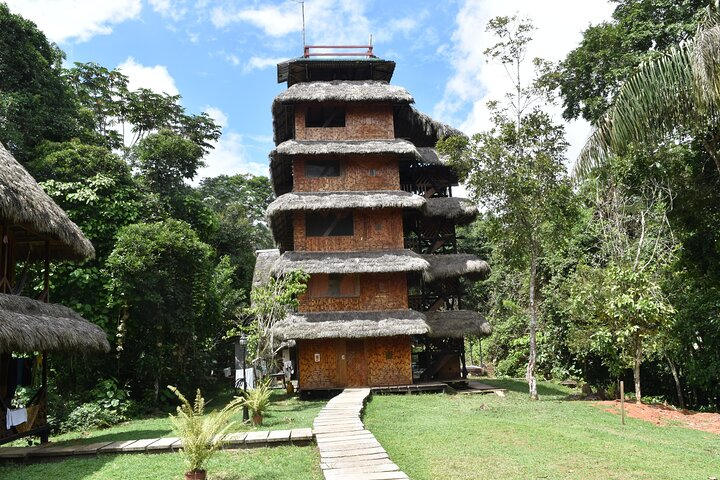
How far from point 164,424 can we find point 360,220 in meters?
9.65

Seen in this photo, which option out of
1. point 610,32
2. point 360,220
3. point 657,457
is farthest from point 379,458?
point 610,32

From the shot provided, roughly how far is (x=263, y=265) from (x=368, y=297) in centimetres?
971

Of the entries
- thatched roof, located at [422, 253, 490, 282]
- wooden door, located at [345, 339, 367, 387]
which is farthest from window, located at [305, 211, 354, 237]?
wooden door, located at [345, 339, 367, 387]

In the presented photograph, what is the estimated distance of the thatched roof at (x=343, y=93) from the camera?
778 inches

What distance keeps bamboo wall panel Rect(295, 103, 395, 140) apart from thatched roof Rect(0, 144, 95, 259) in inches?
401

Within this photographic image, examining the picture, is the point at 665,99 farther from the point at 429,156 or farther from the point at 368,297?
the point at 429,156

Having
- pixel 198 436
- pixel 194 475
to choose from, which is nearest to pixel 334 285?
pixel 198 436

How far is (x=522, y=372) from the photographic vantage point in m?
25.5

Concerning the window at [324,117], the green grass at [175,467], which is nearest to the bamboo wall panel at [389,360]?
the window at [324,117]

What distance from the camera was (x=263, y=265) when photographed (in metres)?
26.8

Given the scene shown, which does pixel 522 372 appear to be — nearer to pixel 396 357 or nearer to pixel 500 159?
pixel 396 357

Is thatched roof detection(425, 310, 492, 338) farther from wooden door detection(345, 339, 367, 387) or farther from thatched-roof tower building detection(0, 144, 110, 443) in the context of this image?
thatched-roof tower building detection(0, 144, 110, 443)

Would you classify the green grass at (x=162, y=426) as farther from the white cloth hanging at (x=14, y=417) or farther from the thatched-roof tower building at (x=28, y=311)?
the thatched-roof tower building at (x=28, y=311)

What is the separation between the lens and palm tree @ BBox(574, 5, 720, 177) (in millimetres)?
8859
